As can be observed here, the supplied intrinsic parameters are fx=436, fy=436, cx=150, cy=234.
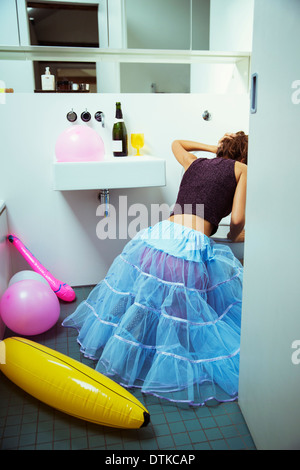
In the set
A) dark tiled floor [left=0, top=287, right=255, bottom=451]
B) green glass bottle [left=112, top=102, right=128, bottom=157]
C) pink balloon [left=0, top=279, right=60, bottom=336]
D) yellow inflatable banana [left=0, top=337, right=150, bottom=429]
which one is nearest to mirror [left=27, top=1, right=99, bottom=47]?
green glass bottle [left=112, top=102, right=128, bottom=157]

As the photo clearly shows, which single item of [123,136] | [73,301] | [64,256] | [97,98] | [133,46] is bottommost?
[73,301]

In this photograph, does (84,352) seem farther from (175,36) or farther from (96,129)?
(175,36)

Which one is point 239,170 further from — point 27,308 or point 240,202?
point 27,308

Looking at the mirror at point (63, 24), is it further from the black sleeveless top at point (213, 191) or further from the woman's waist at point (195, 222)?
the woman's waist at point (195, 222)

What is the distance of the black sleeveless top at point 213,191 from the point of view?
1936 mm

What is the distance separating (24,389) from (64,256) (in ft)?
3.79

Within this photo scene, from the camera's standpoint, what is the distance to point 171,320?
170 cm

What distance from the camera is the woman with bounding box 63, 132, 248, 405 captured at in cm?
165

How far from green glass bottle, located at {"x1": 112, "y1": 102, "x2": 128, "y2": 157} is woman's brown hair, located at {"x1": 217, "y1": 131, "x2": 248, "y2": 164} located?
65 centimetres

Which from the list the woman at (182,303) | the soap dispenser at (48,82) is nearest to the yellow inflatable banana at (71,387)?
the woman at (182,303)

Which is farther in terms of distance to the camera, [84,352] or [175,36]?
[175,36]
